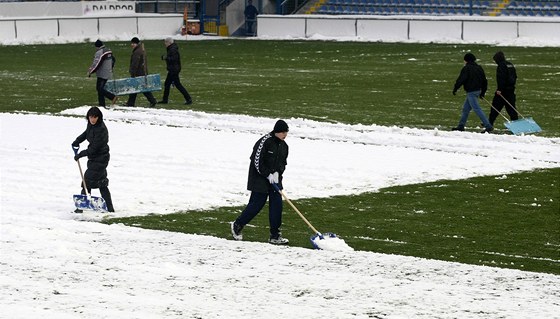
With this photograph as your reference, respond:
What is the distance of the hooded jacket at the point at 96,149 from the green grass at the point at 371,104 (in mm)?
755

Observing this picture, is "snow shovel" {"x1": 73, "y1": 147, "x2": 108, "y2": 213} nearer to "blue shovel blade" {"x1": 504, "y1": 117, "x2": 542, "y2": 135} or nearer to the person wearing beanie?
"blue shovel blade" {"x1": 504, "y1": 117, "x2": 542, "y2": 135}

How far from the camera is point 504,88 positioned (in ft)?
83.9

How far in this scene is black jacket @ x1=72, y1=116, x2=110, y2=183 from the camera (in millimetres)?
17056

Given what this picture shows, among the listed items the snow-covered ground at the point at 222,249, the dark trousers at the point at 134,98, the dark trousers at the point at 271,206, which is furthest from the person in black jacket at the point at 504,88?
the dark trousers at the point at 271,206

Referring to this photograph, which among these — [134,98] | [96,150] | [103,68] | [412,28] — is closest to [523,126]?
[134,98]

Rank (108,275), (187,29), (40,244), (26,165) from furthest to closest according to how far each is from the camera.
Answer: (187,29)
(26,165)
(40,244)
(108,275)

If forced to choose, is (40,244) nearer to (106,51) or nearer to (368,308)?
(368,308)

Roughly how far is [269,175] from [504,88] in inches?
460

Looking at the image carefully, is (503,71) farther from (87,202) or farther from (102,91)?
(87,202)

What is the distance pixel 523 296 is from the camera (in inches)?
512

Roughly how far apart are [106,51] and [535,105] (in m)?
10.1

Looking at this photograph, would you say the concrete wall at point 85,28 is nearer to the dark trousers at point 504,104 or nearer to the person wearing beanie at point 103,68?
the person wearing beanie at point 103,68

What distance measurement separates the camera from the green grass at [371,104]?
16.1 m

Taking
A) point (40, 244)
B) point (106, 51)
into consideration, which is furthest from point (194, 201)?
point (106, 51)
